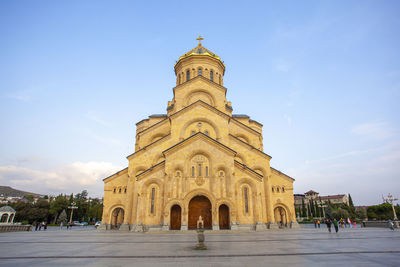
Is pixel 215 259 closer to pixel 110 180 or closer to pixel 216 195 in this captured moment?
pixel 216 195

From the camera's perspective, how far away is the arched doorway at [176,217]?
19.8 meters

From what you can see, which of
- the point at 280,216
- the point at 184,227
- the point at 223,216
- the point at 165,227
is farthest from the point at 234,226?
the point at 280,216

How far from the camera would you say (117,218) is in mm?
25688

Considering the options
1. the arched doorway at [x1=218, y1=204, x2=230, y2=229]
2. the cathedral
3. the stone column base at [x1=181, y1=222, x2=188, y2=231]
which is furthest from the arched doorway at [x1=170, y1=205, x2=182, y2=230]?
the arched doorway at [x1=218, y1=204, x2=230, y2=229]

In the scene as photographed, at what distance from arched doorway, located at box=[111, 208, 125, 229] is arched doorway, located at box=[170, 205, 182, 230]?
8434mm

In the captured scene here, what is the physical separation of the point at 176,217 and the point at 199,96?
14.3m

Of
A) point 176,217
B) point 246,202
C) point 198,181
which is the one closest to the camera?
point 198,181

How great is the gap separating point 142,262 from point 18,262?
3695 millimetres

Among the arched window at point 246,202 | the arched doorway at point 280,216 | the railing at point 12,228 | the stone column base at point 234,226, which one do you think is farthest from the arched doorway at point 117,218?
the arched doorway at point 280,216

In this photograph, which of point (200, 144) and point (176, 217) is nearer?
point (176, 217)

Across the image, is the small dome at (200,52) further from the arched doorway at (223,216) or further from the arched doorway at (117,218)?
the arched doorway at (117,218)

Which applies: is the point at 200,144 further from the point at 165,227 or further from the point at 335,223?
the point at 335,223

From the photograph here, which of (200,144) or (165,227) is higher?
(200,144)

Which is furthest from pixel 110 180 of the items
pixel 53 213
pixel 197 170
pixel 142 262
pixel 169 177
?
pixel 53 213
